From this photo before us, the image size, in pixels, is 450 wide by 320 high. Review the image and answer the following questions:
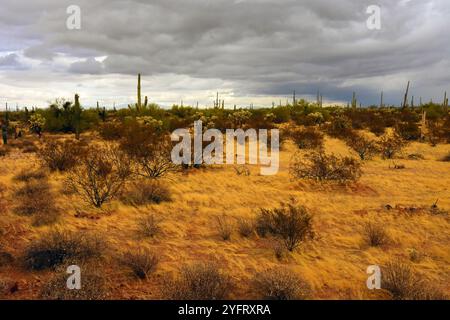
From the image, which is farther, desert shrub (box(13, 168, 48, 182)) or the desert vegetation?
desert shrub (box(13, 168, 48, 182))

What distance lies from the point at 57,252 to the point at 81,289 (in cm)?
136

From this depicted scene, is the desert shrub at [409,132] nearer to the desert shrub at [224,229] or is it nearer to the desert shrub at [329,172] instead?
the desert shrub at [329,172]

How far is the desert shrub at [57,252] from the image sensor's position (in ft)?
18.4

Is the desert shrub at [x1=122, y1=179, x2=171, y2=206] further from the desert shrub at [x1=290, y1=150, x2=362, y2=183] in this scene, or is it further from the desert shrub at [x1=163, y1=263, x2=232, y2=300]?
the desert shrub at [x1=290, y1=150, x2=362, y2=183]

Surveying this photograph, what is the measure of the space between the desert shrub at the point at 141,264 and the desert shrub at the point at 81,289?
1.57 ft

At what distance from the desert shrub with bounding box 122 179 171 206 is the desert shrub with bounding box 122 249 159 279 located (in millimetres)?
3527

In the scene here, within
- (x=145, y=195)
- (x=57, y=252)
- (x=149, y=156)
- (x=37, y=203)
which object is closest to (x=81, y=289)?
(x=57, y=252)

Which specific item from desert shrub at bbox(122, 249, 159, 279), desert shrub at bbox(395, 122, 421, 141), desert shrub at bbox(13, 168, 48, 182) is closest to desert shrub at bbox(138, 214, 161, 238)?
desert shrub at bbox(122, 249, 159, 279)

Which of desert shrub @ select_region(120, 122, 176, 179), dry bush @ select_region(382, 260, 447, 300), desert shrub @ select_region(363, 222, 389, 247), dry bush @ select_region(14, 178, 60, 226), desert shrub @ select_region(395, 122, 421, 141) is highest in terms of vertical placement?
desert shrub @ select_region(395, 122, 421, 141)

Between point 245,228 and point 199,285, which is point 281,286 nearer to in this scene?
point 199,285

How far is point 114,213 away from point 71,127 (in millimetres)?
18642

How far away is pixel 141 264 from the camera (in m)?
5.41

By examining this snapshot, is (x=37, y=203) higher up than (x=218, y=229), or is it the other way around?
(x=37, y=203)

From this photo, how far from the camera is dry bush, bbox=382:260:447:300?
4816 millimetres
